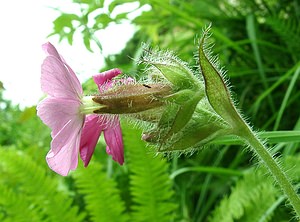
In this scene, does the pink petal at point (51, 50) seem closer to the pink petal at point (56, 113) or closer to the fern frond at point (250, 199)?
the pink petal at point (56, 113)

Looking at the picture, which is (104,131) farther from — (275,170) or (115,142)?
(275,170)

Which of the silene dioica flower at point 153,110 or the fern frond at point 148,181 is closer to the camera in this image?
the silene dioica flower at point 153,110

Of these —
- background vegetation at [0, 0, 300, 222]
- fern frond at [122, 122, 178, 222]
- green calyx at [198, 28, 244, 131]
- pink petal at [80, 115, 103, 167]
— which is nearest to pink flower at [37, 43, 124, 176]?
pink petal at [80, 115, 103, 167]

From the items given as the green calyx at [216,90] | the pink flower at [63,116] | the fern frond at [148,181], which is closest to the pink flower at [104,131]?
the pink flower at [63,116]

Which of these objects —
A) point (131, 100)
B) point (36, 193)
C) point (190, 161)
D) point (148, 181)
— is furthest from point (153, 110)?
point (190, 161)

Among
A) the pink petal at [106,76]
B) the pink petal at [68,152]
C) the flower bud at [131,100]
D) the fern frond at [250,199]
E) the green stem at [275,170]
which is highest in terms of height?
the pink petal at [106,76]

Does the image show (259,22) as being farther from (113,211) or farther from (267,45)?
(113,211)
